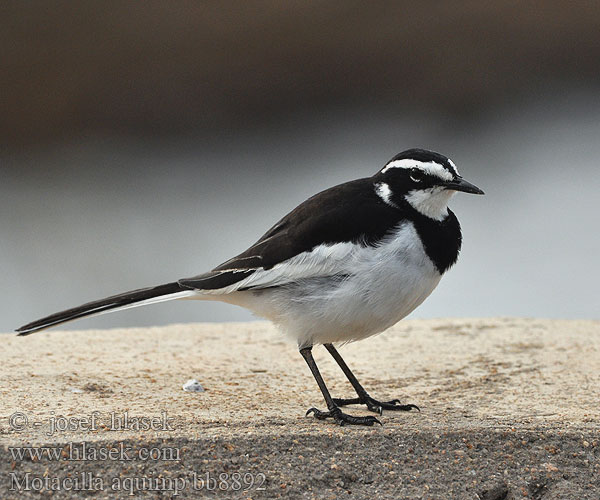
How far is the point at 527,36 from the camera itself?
16328 millimetres

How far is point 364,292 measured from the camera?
4.80 metres

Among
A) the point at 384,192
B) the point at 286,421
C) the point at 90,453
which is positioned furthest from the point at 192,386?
the point at 384,192

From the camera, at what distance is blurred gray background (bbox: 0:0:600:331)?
14.7 metres

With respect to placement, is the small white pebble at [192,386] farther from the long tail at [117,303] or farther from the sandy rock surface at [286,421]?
the long tail at [117,303]

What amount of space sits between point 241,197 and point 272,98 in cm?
268

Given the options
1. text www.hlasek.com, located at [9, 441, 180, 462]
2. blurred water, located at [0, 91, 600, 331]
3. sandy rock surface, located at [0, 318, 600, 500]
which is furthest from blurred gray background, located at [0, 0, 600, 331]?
text www.hlasek.com, located at [9, 441, 180, 462]

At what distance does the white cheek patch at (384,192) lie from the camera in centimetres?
509

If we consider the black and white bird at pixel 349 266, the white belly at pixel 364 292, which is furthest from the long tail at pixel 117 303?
the white belly at pixel 364 292

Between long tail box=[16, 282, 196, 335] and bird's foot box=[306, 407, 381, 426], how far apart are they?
101 cm

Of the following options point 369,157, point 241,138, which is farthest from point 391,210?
point 241,138

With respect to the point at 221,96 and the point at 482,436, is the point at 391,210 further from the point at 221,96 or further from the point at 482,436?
the point at 221,96

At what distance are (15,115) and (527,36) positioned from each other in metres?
9.16

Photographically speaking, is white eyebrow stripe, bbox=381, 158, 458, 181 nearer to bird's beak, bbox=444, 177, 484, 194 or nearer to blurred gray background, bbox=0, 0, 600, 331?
bird's beak, bbox=444, 177, 484, 194

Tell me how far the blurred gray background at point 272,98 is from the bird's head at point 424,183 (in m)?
8.96
